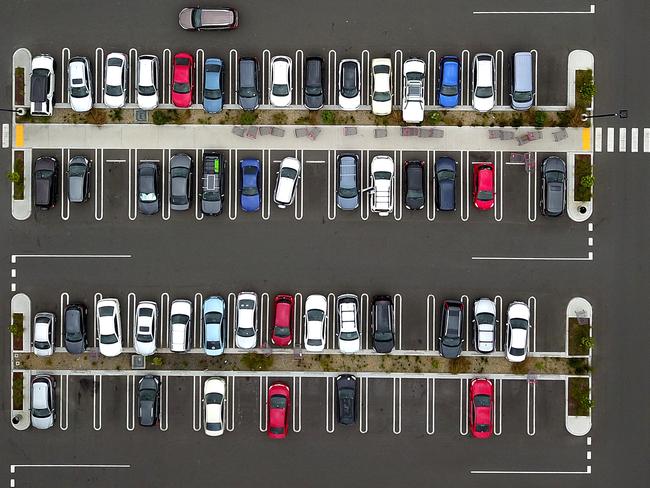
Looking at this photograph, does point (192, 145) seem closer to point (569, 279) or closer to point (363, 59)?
point (363, 59)

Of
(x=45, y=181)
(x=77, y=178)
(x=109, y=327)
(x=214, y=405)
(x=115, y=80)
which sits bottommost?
(x=214, y=405)

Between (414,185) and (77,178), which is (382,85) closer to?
(414,185)

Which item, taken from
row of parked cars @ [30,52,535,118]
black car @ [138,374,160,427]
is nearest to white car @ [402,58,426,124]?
row of parked cars @ [30,52,535,118]

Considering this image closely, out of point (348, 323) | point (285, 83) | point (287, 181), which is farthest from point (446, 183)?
point (285, 83)

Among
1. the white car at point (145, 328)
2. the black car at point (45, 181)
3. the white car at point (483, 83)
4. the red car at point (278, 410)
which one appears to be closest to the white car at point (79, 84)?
the black car at point (45, 181)

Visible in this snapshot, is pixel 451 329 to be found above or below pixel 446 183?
below

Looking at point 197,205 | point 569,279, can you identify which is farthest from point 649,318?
point 197,205

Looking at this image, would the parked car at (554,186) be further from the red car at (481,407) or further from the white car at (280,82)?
the white car at (280,82)
